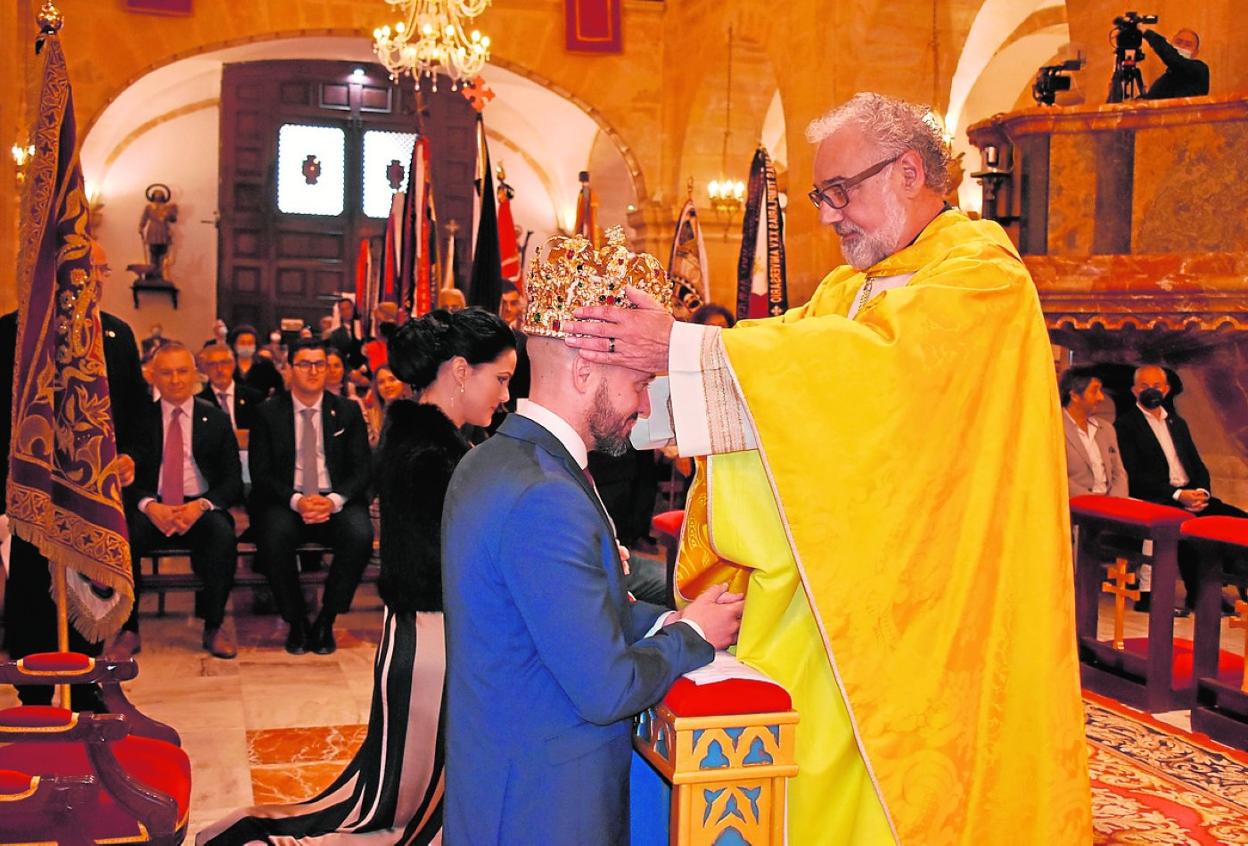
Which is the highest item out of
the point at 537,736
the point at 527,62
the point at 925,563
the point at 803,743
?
the point at 527,62

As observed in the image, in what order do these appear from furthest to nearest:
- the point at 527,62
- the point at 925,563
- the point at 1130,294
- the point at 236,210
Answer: the point at 236,210, the point at 527,62, the point at 1130,294, the point at 925,563

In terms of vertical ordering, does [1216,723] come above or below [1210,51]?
below

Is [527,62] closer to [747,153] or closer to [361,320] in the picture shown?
[747,153]

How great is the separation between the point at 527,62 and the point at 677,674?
13891mm

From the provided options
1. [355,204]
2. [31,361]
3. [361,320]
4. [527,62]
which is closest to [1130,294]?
[31,361]

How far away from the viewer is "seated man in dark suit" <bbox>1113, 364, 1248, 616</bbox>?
7938 millimetres

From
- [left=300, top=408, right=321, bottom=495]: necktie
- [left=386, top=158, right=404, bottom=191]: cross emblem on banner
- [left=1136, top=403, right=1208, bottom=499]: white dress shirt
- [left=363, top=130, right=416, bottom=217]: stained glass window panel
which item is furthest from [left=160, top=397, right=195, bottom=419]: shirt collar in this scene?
[left=363, top=130, right=416, bottom=217]: stained glass window panel

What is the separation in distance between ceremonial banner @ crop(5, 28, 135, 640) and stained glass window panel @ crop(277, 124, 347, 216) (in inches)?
633

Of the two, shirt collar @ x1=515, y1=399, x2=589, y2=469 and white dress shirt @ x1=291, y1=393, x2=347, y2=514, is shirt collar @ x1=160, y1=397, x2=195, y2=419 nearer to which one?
white dress shirt @ x1=291, y1=393, x2=347, y2=514

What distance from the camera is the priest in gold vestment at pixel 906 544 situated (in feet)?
7.97

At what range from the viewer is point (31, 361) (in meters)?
4.12

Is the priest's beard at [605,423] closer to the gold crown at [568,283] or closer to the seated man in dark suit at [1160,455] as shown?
the gold crown at [568,283]

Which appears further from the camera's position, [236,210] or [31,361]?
[236,210]

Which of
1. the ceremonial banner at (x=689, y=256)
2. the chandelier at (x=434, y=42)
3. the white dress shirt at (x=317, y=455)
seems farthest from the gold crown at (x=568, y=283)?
the ceremonial banner at (x=689, y=256)
